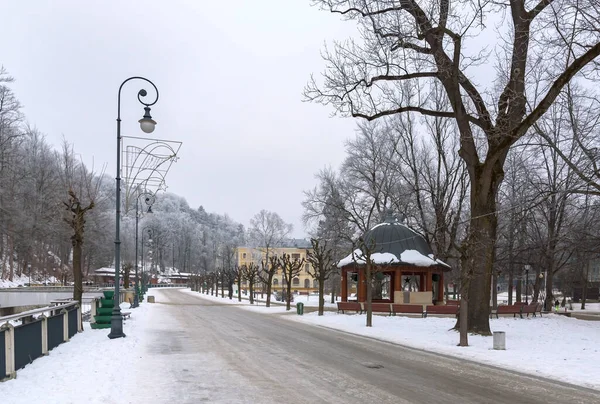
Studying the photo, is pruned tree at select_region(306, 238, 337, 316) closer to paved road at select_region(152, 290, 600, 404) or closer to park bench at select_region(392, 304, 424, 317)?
park bench at select_region(392, 304, 424, 317)

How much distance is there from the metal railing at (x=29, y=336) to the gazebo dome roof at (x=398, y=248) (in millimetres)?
21217

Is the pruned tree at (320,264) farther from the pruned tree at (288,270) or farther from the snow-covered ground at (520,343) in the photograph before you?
the snow-covered ground at (520,343)

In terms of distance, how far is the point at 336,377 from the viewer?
1019 cm

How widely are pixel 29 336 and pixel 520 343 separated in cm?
1423

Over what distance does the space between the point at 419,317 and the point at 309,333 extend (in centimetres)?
1036

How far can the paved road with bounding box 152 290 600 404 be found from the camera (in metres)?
8.49

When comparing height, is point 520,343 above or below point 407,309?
above

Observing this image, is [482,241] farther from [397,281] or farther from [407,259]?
[397,281]

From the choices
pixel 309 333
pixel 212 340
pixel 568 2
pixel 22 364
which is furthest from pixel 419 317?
pixel 22 364

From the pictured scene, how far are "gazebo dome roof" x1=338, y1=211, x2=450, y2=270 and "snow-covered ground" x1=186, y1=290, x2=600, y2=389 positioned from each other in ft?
26.8

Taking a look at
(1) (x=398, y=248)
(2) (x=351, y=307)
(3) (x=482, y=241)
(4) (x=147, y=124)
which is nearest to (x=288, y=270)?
(1) (x=398, y=248)

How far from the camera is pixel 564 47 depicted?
1892 cm

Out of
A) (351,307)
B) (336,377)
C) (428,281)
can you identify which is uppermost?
(336,377)

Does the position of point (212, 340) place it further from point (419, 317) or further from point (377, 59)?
point (419, 317)
